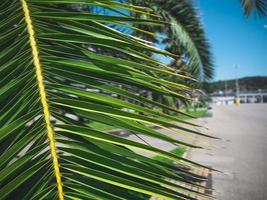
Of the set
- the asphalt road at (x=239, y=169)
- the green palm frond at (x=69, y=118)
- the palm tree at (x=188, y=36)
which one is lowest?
the asphalt road at (x=239, y=169)

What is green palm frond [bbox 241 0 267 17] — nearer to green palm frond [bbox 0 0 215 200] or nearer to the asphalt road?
the asphalt road

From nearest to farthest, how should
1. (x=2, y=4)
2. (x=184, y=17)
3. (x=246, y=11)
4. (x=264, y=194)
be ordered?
1. (x=2, y=4)
2. (x=246, y=11)
3. (x=264, y=194)
4. (x=184, y=17)

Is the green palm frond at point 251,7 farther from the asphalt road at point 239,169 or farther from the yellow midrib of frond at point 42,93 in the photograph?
the yellow midrib of frond at point 42,93

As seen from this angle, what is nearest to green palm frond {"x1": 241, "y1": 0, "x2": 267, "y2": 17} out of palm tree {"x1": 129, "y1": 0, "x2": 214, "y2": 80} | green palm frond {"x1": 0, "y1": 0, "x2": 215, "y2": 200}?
palm tree {"x1": 129, "y1": 0, "x2": 214, "y2": 80}

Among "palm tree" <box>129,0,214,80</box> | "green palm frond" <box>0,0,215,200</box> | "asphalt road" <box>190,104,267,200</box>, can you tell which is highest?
"palm tree" <box>129,0,214,80</box>

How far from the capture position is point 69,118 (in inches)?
29.9

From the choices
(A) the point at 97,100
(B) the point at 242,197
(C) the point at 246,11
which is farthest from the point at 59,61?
(B) the point at 242,197

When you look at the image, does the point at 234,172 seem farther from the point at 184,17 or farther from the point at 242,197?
the point at 184,17

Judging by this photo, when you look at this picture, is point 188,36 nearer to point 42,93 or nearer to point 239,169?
point 239,169

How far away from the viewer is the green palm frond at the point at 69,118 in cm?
65

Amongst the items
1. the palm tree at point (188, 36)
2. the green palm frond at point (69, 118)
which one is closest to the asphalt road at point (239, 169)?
the palm tree at point (188, 36)

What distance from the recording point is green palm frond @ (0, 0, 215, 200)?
0.65m

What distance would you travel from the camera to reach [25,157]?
0.66m

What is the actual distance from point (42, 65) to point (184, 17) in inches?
257
